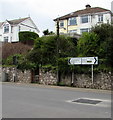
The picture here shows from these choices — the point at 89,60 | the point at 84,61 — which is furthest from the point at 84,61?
the point at 89,60

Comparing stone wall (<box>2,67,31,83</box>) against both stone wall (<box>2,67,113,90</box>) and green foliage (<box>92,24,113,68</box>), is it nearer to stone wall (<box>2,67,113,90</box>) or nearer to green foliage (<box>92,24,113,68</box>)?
stone wall (<box>2,67,113,90</box>)

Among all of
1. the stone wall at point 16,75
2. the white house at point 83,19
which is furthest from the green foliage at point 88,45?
the white house at point 83,19

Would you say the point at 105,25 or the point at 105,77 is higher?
the point at 105,25

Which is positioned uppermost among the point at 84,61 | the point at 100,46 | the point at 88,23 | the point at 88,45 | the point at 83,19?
the point at 83,19

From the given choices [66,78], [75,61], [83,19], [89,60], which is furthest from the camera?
[83,19]

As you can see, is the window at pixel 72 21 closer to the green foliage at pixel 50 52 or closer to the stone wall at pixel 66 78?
the green foliage at pixel 50 52

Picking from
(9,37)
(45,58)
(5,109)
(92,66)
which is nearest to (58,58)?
(45,58)

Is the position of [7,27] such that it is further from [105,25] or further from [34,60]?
[105,25]

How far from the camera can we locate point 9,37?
55125 mm

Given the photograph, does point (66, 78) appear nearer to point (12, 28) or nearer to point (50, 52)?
point (50, 52)

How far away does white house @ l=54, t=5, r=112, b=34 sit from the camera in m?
45.6

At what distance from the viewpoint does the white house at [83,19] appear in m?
45.6

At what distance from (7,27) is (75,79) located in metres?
37.5

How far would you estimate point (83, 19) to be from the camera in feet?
158
